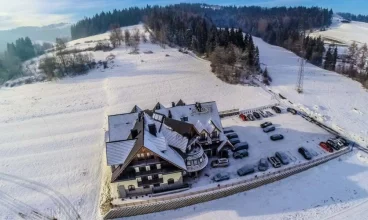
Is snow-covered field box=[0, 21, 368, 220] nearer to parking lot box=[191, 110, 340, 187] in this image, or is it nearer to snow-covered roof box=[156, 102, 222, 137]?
parking lot box=[191, 110, 340, 187]

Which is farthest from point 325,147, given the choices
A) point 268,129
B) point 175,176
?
point 175,176

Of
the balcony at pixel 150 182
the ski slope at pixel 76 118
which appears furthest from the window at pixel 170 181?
the ski slope at pixel 76 118

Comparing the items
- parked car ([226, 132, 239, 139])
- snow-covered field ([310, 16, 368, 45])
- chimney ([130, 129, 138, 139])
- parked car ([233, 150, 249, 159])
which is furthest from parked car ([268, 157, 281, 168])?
snow-covered field ([310, 16, 368, 45])

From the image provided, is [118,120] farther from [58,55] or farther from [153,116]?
[58,55]

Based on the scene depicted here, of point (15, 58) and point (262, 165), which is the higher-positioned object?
point (15, 58)

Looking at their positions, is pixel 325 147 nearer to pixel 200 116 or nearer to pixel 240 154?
pixel 240 154

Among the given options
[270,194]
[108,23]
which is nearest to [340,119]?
[270,194]
